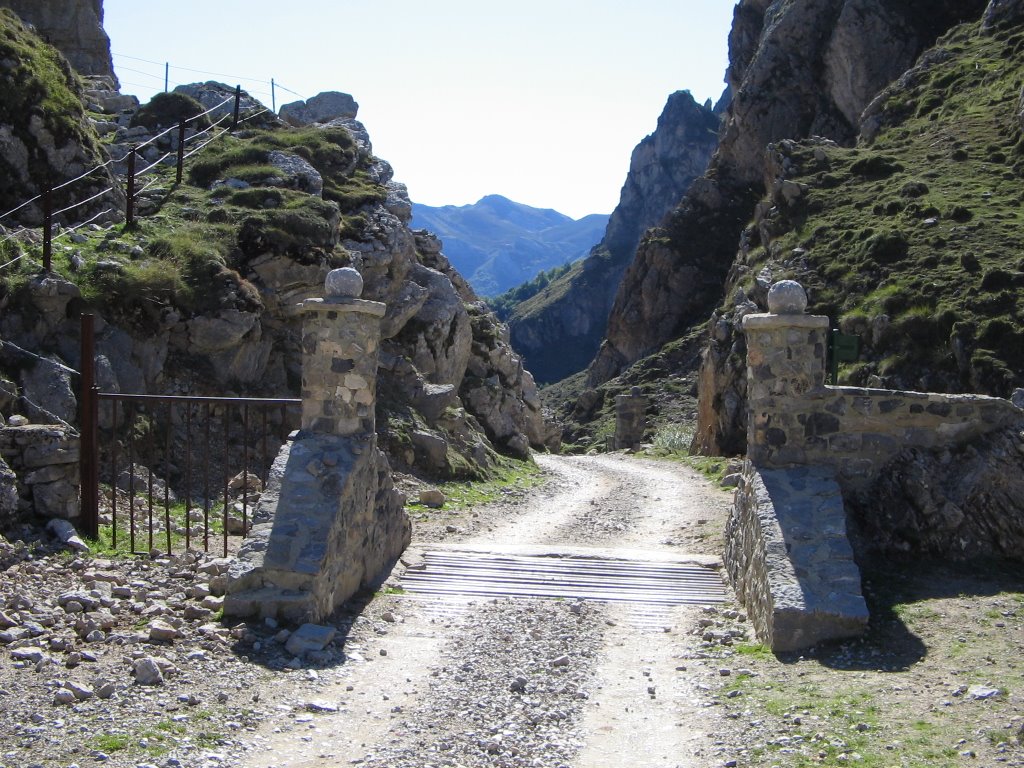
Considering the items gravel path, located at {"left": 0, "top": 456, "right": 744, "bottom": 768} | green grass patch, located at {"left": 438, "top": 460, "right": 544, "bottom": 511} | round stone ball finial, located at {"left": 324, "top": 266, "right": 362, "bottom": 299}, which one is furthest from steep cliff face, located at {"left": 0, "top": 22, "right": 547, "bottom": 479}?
gravel path, located at {"left": 0, "top": 456, "right": 744, "bottom": 768}

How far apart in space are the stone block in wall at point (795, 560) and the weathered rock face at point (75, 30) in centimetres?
3639

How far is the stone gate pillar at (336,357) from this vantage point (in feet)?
31.3

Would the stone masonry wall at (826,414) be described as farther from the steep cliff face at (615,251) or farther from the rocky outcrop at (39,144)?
the steep cliff face at (615,251)

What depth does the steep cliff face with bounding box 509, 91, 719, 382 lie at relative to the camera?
4815 inches

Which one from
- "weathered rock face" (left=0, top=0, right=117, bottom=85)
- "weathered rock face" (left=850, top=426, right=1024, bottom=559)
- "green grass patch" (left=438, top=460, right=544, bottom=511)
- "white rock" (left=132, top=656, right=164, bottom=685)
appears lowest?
"white rock" (left=132, top=656, right=164, bottom=685)

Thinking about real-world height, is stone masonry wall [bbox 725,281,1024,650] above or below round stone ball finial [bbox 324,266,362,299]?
below

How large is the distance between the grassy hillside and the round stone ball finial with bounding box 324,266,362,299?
18.5 meters

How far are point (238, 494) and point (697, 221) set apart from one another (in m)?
50.8

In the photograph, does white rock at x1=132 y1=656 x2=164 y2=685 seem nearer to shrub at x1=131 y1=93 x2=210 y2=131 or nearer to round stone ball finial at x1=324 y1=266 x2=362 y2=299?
round stone ball finial at x1=324 y1=266 x2=362 y2=299

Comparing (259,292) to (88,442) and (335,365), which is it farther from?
(335,365)

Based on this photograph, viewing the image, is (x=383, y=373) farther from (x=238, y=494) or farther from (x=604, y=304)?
(x=604, y=304)

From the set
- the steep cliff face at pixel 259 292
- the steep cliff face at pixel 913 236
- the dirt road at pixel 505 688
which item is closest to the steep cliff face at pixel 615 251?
the steep cliff face at pixel 913 236

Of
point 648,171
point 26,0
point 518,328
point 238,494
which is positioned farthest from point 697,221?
point 648,171

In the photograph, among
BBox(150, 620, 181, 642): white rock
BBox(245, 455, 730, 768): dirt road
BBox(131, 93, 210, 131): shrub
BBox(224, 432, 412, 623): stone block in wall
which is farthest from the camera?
BBox(131, 93, 210, 131): shrub
